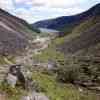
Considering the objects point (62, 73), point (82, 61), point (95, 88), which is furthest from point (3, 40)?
point (95, 88)

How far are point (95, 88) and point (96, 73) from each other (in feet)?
49.3

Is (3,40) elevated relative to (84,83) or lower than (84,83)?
elevated

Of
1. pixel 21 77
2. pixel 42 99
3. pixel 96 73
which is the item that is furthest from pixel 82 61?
pixel 42 99

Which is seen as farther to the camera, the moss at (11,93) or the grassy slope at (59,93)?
the grassy slope at (59,93)

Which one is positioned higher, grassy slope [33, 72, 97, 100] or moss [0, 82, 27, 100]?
moss [0, 82, 27, 100]

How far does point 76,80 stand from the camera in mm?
77750

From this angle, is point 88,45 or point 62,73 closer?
point 62,73

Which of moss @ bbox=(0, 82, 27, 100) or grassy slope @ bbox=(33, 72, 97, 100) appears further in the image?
grassy slope @ bbox=(33, 72, 97, 100)

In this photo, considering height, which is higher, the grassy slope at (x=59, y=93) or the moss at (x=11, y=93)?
the moss at (x=11, y=93)

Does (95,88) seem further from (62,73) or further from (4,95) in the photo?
(4,95)

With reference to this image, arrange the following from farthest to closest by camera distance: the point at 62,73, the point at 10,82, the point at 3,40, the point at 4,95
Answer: the point at 3,40 → the point at 62,73 → the point at 10,82 → the point at 4,95

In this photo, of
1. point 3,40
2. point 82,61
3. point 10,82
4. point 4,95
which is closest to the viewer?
point 4,95

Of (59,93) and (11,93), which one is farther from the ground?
(11,93)

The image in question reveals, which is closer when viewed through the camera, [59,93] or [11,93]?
[11,93]
